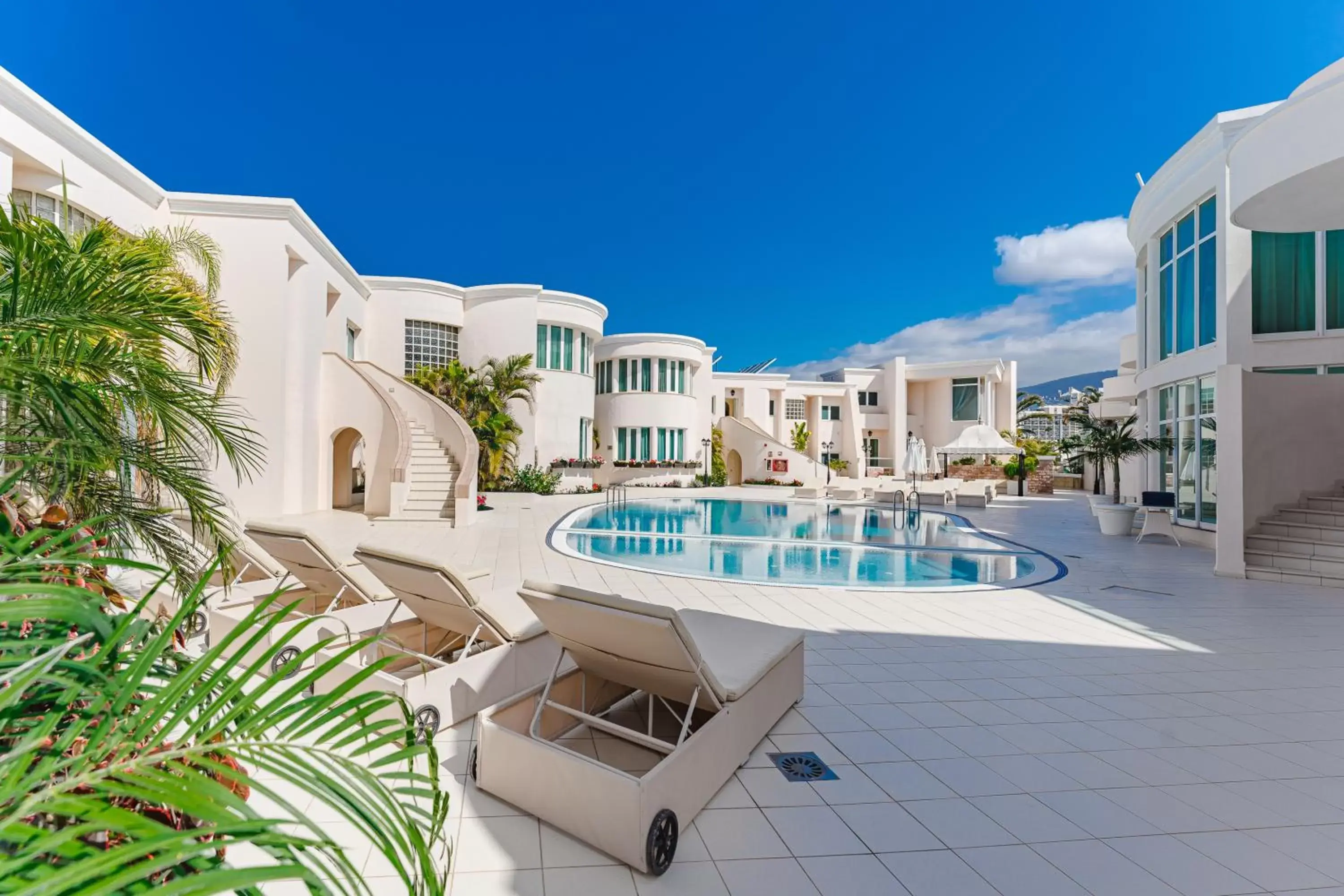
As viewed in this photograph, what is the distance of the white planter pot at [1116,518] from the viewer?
1360 centimetres

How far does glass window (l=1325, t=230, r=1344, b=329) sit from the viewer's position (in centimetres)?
1178

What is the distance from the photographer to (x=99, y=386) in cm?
266

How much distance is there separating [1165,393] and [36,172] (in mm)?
22677

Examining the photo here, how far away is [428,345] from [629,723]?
21274mm

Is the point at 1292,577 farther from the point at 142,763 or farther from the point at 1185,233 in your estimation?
the point at 142,763

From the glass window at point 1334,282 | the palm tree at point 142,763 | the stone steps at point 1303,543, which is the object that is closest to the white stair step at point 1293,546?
the stone steps at point 1303,543

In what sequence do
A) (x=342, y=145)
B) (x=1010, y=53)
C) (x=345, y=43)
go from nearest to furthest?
1. (x=345, y=43)
2. (x=1010, y=53)
3. (x=342, y=145)

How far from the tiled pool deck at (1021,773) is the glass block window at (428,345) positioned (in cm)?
1923

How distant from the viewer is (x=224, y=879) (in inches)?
32.3

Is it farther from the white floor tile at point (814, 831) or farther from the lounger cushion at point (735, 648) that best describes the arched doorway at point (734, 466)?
the white floor tile at point (814, 831)

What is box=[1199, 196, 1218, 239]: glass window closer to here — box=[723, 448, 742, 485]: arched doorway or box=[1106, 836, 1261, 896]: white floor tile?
box=[1106, 836, 1261, 896]: white floor tile

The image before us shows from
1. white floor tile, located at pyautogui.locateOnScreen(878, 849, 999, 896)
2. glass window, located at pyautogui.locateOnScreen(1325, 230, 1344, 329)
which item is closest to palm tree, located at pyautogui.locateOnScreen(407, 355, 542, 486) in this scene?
white floor tile, located at pyautogui.locateOnScreen(878, 849, 999, 896)

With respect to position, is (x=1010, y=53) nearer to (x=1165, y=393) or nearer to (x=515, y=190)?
(x=1165, y=393)

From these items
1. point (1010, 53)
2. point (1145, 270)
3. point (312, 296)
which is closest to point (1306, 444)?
point (1145, 270)
